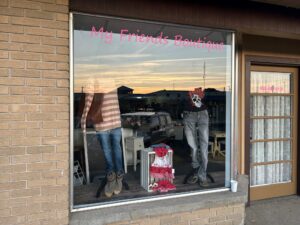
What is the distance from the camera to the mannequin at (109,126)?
12.6 feet

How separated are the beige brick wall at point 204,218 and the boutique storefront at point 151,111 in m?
0.01

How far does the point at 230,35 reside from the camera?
382 cm

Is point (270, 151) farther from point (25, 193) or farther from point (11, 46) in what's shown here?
point (11, 46)

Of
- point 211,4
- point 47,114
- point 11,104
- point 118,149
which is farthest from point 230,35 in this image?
point 11,104

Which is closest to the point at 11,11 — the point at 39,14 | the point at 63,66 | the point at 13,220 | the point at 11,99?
the point at 39,14

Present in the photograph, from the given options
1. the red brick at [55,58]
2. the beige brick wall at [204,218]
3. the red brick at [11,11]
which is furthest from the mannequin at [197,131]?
the red brick at [11,11]

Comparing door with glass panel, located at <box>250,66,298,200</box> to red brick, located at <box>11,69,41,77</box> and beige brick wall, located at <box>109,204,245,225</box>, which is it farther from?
red brick, located at <box>11,69,41,77</box>

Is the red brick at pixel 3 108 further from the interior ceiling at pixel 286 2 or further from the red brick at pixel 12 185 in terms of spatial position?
the interior ceiling at pixel 286 2

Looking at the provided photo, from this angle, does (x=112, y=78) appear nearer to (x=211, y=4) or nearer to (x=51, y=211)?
(x=211, y=4)

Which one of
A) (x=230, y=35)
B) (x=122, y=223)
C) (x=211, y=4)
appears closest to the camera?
(x=122, y=223)

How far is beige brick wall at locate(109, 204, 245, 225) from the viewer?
3.25 m

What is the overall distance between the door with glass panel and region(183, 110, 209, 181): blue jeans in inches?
39.3

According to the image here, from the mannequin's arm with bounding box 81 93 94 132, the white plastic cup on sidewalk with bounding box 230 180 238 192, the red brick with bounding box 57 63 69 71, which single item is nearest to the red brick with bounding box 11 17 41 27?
the red brick with bounding box 57 63 69 71

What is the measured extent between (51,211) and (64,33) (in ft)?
5.36
